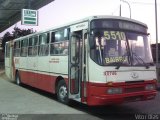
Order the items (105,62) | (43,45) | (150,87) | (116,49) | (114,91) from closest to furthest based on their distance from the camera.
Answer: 1. (114,91)
2. (105,62)
3. (116,49)
4. (150,87)
5. (43,45)

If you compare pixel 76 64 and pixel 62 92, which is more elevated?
pixel 76 64

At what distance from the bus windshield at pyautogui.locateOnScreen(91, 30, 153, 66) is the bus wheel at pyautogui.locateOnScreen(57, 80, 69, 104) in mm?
2593

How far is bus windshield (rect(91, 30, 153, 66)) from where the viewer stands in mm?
10195

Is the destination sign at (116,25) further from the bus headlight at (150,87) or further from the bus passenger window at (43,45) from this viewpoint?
the bus passenger window at (43,45)

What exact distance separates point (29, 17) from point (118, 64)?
1808 centimetres

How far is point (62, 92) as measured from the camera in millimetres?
12711

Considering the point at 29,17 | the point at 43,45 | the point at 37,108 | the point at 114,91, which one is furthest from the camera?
the point at 29,17

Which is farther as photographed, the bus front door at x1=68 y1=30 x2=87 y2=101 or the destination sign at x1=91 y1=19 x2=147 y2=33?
the bus front door at x1=68 y1=30 x2=87 y2=101

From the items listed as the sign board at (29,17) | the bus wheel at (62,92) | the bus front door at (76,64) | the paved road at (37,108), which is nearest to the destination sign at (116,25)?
the bus front door at (76,64)

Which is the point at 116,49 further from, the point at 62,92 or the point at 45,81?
the point at 45,81

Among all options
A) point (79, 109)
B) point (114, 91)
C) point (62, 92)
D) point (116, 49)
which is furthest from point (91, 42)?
point (62, 92)

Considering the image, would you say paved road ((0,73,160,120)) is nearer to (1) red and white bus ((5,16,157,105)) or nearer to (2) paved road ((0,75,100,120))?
(2) paved road ((0,75,100,120))

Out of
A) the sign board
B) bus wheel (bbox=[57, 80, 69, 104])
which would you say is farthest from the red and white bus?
the sign board

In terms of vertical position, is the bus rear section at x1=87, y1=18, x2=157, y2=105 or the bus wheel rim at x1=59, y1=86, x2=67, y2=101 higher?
the bus rear section at x1=87, y1=18, x2=157, y2=105
